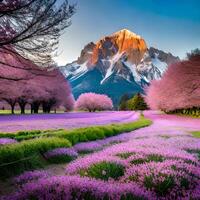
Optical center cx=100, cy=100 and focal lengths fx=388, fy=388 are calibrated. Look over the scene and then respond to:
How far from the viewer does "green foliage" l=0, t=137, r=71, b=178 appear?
10086mm

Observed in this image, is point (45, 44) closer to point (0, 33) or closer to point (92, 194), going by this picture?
point (0, 33)

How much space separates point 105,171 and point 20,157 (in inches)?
139

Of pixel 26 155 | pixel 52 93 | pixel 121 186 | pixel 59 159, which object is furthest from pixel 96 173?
pixel 52 93

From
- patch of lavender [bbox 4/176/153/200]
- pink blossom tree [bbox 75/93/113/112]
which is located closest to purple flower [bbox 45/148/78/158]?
patch of lavender [bbox 4/176/153/200]

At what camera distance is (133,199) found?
5941mm

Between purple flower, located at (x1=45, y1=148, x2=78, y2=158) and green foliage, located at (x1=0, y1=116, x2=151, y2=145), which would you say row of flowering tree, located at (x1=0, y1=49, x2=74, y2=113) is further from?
purple flower, located at (x1=45, y1=148, x2=78, y2=158)

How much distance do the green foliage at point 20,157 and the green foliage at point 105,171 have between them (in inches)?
70.6

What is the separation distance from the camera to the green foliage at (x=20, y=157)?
10.1m

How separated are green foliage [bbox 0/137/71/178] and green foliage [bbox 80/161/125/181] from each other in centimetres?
179

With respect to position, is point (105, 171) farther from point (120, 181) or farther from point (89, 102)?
point (89, 102)

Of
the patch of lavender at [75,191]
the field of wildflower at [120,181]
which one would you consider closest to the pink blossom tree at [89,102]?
the field of wildflower at [120,181]

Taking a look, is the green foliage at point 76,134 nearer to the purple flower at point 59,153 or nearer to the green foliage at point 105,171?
the purple flower at point 59,153

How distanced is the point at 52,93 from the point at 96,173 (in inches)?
2697

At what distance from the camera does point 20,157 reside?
36.2 feet
